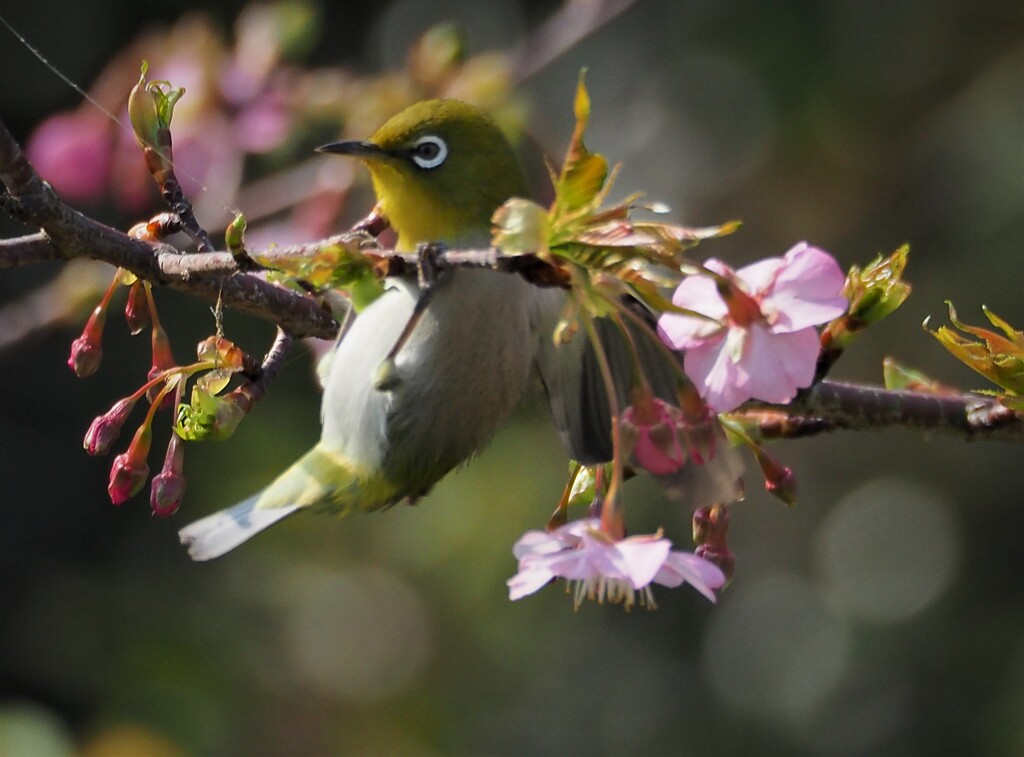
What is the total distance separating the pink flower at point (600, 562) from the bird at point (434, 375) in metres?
0.31

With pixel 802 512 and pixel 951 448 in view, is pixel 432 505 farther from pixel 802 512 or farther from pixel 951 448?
pixel 951 448

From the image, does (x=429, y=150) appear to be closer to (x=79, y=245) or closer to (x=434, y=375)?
(x=434, y=375)

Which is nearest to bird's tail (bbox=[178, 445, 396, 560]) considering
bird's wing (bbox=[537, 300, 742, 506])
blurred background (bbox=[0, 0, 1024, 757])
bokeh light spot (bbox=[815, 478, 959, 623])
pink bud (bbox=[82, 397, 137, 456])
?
pink bud (bbox=[82, 397, 137, 456])

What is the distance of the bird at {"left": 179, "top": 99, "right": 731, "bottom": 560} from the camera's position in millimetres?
1396

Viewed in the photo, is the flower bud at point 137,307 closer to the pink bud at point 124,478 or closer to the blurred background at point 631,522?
the pink bud at point 124,478

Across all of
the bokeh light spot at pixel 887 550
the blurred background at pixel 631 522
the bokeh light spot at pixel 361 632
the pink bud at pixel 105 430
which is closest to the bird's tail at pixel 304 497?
the pink bud at pixel 105 430

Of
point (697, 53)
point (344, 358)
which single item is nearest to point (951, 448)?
point (697, 53)

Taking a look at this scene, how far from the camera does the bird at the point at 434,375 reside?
4.58 feet

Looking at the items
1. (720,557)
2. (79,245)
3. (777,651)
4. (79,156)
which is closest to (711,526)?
(720,557)

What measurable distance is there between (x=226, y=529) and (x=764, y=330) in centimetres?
56

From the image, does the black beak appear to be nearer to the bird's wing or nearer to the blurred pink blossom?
the bird's wing

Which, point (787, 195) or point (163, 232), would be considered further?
point (787, 195)

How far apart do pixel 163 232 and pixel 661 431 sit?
0.55m

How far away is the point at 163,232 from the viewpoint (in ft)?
4.24
